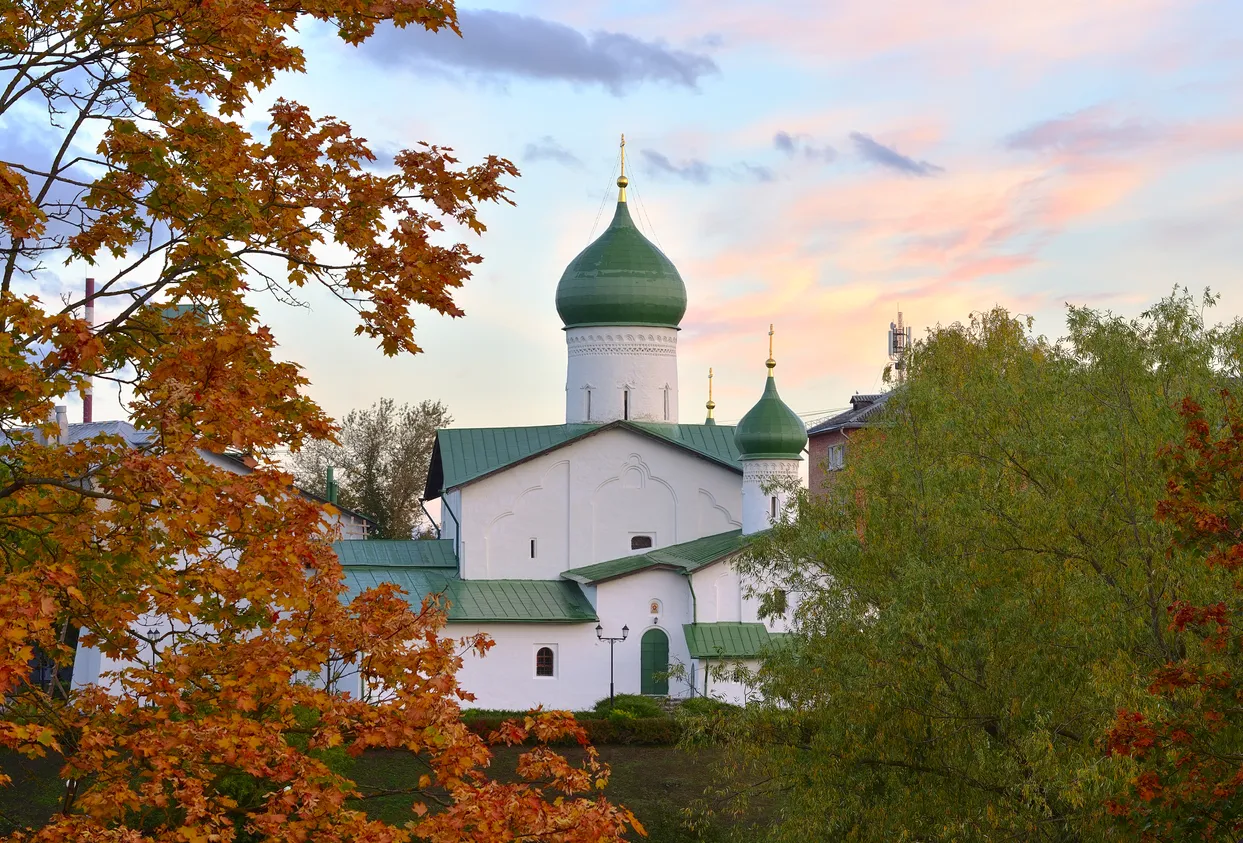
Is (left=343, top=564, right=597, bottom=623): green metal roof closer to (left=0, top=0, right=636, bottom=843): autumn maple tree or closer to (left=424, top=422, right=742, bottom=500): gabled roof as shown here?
(left=424, top=422, right=742, bottom=500): gabled roof

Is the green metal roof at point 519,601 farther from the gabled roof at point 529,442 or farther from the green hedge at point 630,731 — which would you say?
the green hedge at point 630,731

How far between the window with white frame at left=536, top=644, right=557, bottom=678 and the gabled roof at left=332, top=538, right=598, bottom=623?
62cm

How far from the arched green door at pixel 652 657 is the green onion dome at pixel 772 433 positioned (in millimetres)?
4587

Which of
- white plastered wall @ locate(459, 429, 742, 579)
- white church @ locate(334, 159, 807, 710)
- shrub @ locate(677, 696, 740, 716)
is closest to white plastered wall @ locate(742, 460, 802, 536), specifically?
white church @ locate(334, 159, 807, 710)

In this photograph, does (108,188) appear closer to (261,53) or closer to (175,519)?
(261,53)

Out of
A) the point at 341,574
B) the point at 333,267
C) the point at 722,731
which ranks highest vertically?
the point at 333,267

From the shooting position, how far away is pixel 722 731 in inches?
651

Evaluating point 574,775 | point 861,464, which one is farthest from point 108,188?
point 861,464

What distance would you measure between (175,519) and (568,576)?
28.4 metres

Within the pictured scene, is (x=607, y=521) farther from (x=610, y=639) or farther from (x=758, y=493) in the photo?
(x=758, y=493)

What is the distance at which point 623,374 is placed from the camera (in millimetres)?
36906

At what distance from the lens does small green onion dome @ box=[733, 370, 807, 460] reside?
109ft

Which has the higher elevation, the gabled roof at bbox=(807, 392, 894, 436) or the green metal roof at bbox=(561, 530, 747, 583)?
the gabled roof at bbox=(807, 392, 894, 436)

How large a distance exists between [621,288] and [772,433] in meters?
6.19
